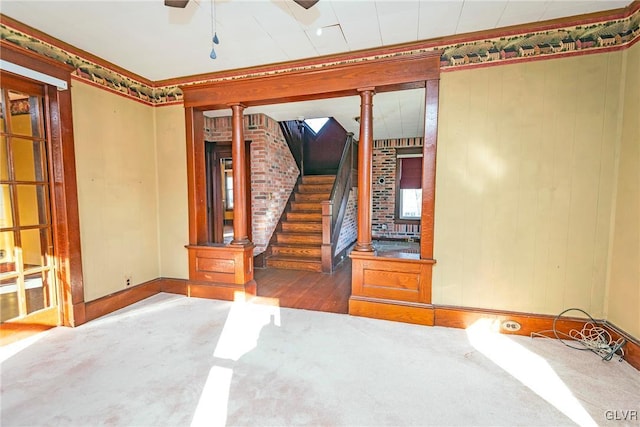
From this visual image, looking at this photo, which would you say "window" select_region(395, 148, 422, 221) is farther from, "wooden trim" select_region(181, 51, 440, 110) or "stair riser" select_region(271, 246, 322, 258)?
"wooden trim" select_region(181, 51, 440, 110)

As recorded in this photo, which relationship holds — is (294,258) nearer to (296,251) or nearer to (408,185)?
(296,251)

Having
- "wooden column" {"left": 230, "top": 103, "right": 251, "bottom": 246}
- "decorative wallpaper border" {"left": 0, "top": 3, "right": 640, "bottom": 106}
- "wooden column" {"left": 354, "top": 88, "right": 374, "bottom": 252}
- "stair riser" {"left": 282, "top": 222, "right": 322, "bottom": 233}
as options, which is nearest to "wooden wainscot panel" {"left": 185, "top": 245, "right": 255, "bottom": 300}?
"wooden column" {"left": 230, "top": 103, "right": 251, "bottom": 246}

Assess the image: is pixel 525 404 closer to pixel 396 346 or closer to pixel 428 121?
pixel 396 346

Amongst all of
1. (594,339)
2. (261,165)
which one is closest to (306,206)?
(261,165)

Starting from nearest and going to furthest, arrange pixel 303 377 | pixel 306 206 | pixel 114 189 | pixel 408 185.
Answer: pixel 303 377 → pixel 114 189 → pixel 306 206 → pixel 408 185

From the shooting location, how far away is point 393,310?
119 inches

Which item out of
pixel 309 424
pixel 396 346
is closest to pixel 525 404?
pixel 396 346

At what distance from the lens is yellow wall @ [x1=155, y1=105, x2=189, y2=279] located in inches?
147

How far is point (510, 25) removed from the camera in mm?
2492

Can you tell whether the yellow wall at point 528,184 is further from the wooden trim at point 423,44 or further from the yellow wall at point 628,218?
the wooden trim at point 423,44

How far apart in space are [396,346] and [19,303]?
3.39 metres

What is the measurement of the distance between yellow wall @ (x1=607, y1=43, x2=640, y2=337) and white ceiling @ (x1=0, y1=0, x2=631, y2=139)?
64 cm

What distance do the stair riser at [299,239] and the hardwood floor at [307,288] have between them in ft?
2.02

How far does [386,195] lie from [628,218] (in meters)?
5.54
